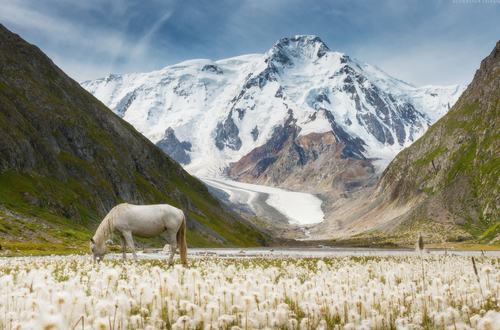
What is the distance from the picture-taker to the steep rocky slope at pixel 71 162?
6450cm

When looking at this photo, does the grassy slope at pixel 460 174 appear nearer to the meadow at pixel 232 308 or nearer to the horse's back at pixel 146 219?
the horse's back at pixel 146 219

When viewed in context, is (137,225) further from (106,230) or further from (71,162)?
(71,162)

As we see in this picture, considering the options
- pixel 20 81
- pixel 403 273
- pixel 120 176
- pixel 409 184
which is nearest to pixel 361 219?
pixel 409 184

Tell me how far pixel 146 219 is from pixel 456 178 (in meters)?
131

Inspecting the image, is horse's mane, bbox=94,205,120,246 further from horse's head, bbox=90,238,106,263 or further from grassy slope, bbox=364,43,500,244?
grassy slope, bbox=364,43,500,244

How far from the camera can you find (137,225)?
2123 cm

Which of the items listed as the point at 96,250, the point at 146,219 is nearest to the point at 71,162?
the point at 96,250

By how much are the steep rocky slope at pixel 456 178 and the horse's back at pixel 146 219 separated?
8950 centimetres

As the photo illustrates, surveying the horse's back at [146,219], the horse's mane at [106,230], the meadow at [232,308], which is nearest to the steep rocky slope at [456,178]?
the horse's back at [146,219]

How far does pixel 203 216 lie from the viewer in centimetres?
12219

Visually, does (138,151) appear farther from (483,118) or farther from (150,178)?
(483,118)

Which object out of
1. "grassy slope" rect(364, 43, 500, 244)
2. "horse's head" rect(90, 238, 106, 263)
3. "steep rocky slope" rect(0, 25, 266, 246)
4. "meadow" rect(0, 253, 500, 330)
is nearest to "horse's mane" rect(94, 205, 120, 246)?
"horse's head" rect(90, 238, 106, 263)

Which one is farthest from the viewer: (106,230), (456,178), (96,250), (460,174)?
(460,174)

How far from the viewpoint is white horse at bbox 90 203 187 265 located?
20.9m
